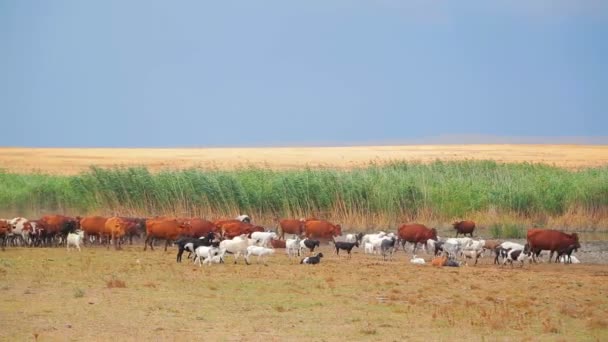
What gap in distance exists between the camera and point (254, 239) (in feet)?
88.9

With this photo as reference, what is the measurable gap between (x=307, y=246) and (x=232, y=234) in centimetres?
225

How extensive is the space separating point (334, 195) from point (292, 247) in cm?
960

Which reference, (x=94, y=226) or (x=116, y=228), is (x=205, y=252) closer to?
(x=116, y=228)

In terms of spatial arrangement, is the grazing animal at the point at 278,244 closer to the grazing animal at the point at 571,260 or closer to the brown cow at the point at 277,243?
the brown cow at the point at 277,243

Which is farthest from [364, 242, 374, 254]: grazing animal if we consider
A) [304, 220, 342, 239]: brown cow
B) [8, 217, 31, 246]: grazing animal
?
[8, 217, 31, 246]: grazing animal

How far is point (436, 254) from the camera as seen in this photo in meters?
27.7

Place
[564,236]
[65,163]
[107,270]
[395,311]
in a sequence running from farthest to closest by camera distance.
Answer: [65,163] → [564,236] → [107,270] → [395,311]

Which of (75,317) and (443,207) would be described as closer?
(75,317)

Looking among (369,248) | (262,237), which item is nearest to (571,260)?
(369,248)

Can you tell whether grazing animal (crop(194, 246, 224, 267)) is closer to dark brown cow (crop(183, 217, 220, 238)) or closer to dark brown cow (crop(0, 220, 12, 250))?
dark brown cow (crop(183, 217, 220, 238))

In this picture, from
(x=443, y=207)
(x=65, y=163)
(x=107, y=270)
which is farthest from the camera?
(x=65, y=163)

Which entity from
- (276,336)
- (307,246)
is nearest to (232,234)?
(307,246)

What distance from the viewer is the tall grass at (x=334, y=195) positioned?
36.0 m

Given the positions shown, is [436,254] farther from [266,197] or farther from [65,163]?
[65,163]
